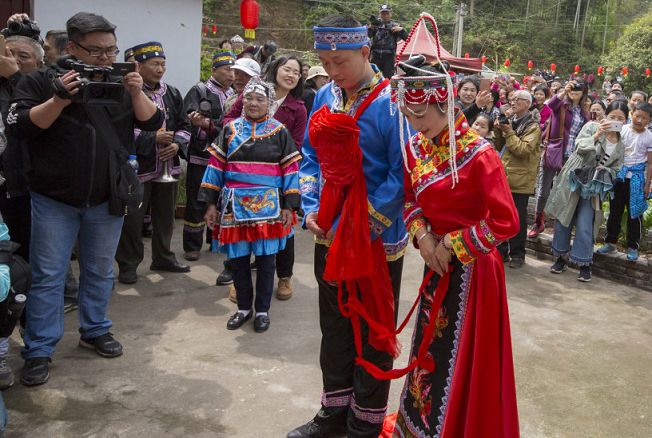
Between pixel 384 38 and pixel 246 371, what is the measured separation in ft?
25.5

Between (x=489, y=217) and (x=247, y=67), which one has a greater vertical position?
(x=247, y=67)

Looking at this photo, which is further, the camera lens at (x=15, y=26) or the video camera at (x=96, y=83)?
the camera lens at (x=15, y=26)

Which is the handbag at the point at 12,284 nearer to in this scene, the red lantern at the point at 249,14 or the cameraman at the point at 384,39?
the cameraman at the point at 384,39

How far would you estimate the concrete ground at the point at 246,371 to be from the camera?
3.22 metres

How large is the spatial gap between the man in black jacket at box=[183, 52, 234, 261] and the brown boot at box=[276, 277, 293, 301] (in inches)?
45.1

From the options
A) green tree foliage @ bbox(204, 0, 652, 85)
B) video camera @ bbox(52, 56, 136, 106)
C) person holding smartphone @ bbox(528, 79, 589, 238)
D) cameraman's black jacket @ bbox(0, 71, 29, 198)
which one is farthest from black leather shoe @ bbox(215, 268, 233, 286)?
green tree foliage @ bbox(204, 0, 652, 85)

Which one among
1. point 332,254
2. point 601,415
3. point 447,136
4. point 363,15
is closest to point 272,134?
point 332,254

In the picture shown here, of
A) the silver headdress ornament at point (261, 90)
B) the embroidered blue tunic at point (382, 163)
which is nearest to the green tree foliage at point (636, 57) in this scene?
the silver headdress ornament at point (261, 90)

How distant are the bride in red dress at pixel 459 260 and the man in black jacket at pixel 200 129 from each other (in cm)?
356

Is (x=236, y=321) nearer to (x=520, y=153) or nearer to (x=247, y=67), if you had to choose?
(x=247, y=67)

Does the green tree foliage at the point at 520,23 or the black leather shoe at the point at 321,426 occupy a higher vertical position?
the green tree foliage at the point at 520,23

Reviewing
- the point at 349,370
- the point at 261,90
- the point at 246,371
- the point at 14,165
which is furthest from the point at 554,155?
the point at 14,165

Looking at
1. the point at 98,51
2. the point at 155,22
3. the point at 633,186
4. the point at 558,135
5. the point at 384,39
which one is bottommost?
the point at 633,186

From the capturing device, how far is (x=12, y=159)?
3.75 meters
